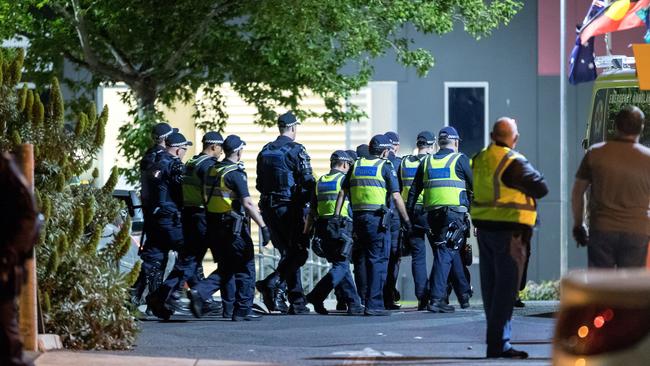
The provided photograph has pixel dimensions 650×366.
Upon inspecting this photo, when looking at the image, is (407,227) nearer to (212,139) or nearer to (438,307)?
(438,307)

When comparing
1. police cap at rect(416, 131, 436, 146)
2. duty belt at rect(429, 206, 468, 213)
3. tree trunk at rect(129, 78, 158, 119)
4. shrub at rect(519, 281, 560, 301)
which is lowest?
shrub at rect(519, 281, 560, 301)

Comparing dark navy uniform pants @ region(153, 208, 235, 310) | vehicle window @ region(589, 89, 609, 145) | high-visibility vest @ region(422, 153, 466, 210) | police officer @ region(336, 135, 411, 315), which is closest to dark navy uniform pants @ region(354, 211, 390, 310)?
police officer @ region(336, 135, 411, 315)

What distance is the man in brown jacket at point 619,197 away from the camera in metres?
11.8

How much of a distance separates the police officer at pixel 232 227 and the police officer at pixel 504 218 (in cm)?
449

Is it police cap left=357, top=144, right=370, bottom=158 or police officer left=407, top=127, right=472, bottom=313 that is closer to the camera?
police officer left=407, top=127, right=472, bottom=313

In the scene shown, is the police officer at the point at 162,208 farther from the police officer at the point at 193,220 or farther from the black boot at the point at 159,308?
the black boot at the point at 159,308

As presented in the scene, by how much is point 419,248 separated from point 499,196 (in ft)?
19.4

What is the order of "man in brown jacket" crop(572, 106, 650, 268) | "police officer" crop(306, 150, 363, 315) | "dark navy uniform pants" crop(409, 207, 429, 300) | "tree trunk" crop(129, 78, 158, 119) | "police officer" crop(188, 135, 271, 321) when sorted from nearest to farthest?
"man in brown jacket" crop(572, 106, 650, 268)
"police officer" crop(188, 135, 271, 321)
"police officer" crop(306, 150, 363, 315)
"dark navy uniform pants" crop(409, 207, 429, 300)
"tree trunk" crop(129, 78, 158, 119)

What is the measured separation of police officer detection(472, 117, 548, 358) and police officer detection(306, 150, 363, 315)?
5218 mm

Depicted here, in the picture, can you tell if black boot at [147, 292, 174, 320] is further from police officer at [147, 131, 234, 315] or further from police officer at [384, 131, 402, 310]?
police officer at [384, 131, 402, 310]

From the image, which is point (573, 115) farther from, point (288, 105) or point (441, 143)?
point (441, 143)

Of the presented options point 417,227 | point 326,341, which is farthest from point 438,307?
point 326,341

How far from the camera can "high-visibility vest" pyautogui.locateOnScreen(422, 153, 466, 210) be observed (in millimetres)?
16609

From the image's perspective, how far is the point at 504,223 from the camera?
11680 millimetres
